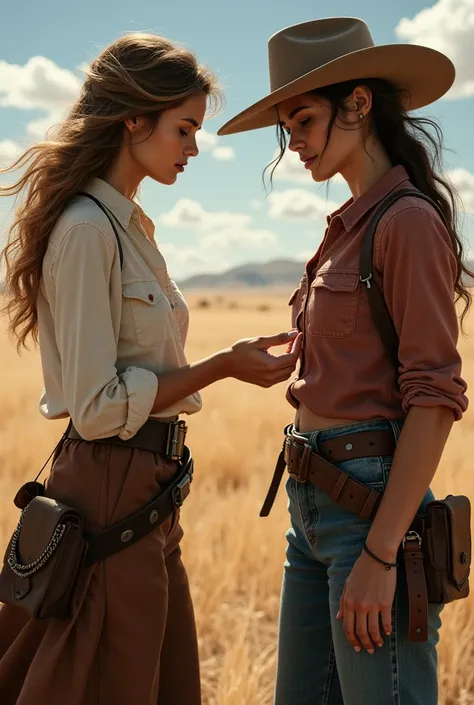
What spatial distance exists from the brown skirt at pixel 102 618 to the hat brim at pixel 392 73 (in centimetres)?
111

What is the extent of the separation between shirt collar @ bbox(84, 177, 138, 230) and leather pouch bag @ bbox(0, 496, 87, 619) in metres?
0.86

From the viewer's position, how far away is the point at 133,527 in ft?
7.20

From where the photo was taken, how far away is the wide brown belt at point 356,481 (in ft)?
6.28

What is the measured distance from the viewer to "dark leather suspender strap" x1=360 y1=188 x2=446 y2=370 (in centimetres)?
200

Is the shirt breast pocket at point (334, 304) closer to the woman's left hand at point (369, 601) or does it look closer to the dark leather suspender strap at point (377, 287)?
the dark leather suspender strap at point (377, 287)

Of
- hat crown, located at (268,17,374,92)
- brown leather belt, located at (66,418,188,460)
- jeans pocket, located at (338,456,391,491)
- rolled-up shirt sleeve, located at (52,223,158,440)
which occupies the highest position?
hat crown, located at (268,17,374,92)

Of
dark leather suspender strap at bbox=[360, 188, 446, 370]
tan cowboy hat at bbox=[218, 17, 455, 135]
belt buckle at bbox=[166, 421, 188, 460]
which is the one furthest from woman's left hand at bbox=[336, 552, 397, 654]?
tan cowboy hat at bbox=[218, 17, 455, 135]

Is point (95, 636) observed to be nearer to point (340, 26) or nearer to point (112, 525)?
point (112, 525)

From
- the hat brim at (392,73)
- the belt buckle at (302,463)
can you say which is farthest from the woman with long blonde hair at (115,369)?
the hat brim at (392,73)

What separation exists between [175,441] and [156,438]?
6cm

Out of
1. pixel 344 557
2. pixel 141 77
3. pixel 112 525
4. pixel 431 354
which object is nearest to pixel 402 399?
pixel 431 354

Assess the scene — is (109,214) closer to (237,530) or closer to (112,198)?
(112,198)

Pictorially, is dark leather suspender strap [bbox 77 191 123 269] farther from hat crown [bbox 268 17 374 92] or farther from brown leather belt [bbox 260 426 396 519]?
brown leather belt [bbox 260 426 396 519]

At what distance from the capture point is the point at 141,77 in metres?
2.34
